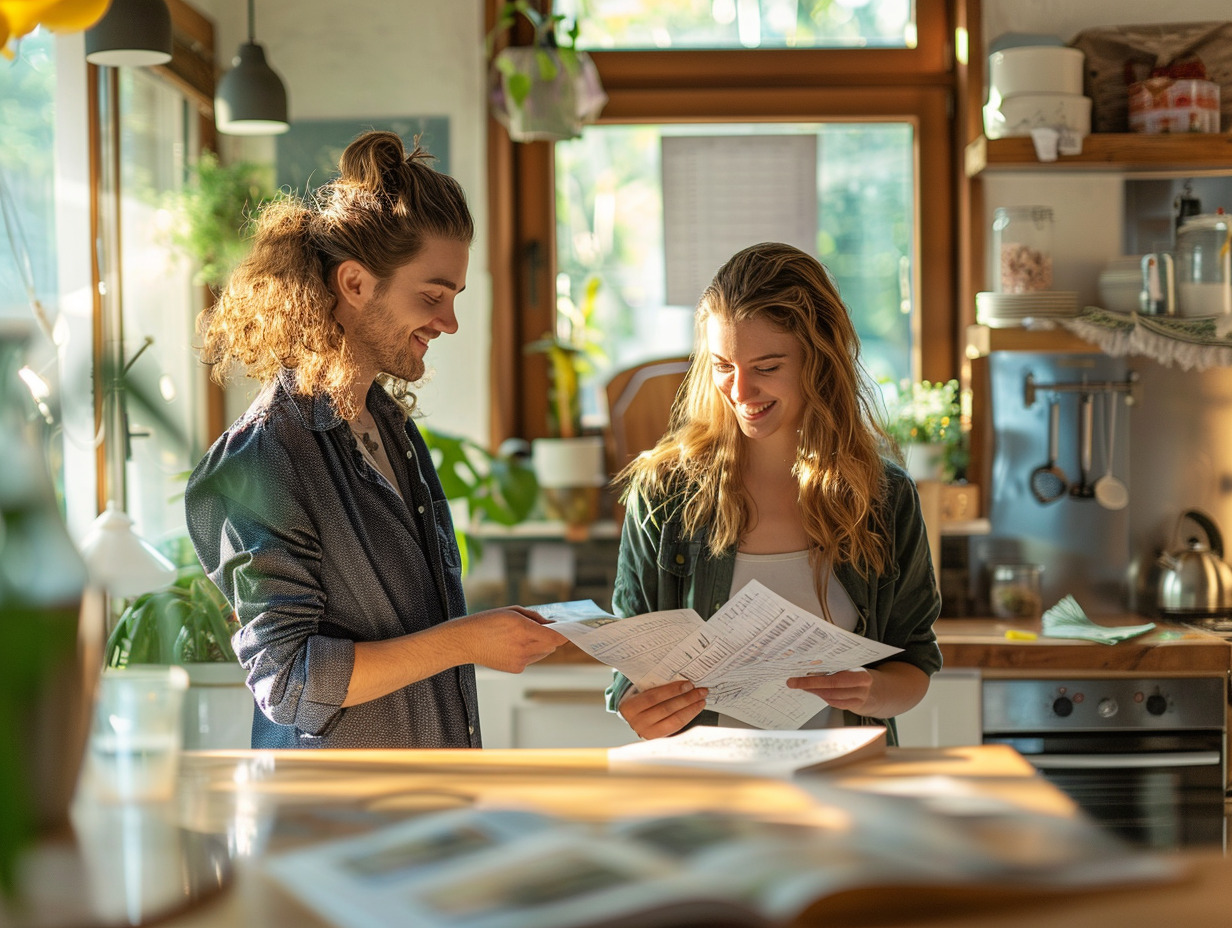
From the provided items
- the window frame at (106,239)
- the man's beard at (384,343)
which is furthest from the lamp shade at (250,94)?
the man's beard at (384,343)

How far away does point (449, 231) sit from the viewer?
1.54m

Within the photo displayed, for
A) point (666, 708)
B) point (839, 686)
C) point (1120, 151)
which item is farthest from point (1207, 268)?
point (666, 708)

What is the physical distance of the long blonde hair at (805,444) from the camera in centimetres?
170

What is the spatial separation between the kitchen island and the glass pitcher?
2366 mm

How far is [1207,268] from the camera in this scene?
3037 millimetres

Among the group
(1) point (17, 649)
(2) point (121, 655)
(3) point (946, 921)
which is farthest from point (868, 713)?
(2) point (121, 655)

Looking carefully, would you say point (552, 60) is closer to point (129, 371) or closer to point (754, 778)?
point (754, 778)

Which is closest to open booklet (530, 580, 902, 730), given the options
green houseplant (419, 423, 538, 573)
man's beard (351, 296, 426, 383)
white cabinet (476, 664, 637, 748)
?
man's beard (351, 296, 426, 383)

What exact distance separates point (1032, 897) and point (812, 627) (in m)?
0.64

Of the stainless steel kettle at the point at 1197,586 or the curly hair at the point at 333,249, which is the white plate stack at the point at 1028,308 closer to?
the stainless steel kettle at the point at 1197,586

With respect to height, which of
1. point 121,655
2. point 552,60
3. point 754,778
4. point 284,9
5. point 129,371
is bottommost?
point 121,655

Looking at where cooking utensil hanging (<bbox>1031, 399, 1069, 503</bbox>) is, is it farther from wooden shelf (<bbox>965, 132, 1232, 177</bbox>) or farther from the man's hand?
the man's hand

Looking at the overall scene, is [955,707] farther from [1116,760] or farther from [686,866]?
[686,866]

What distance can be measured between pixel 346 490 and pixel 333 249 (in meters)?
0.32
